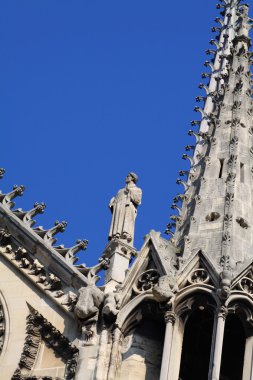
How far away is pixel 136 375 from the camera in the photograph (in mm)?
22406

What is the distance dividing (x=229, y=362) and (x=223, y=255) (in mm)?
1821

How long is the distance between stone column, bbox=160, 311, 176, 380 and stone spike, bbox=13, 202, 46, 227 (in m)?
3.90

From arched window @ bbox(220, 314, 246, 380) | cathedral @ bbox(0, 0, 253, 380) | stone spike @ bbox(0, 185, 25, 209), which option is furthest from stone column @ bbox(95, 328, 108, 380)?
stone spike @ bbox(0, 185, 25, 209)

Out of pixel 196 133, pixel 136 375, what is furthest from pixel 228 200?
pixel 196 133

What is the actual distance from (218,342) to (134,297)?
186 cm

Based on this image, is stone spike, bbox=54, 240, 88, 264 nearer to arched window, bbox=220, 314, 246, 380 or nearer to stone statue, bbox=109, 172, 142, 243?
stone statue, bbox=109, 172, 142, 243

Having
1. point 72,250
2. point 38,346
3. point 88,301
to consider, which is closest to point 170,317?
point 88,301

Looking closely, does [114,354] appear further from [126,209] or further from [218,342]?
[126,209]

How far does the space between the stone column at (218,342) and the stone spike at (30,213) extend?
15.2ft

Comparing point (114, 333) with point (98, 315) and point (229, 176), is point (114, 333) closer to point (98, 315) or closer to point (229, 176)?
point (98, 315)

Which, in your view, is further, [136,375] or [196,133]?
[196,133]

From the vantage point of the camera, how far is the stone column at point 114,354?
22.0 metres

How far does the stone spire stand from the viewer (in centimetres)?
2427

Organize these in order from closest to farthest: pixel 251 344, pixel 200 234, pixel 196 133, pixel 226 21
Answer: pixel 251 344
pixel 200 234
pixel 196 133
pixel 226 21
